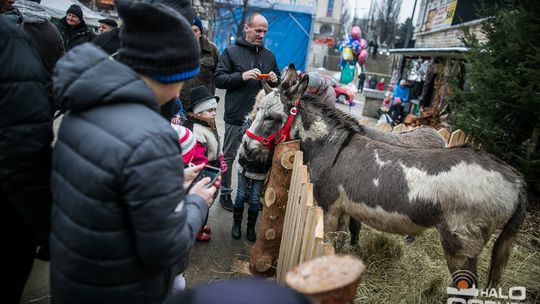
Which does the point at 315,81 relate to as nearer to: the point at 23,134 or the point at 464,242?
the point at 464,242

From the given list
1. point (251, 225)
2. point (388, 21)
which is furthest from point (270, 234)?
point (388, 21)

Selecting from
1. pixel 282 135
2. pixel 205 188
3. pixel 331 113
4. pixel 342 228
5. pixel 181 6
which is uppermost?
pixel 181 6

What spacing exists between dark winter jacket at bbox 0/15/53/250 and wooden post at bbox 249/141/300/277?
206cm

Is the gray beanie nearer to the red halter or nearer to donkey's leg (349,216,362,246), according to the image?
the red halter

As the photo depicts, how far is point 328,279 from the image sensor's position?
1.14 metres

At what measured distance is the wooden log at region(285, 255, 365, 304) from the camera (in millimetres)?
1106

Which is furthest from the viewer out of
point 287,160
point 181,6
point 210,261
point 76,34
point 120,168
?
point 76,34

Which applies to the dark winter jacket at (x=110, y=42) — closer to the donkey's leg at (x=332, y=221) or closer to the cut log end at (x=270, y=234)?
the cut log end at (x=270, y=234)

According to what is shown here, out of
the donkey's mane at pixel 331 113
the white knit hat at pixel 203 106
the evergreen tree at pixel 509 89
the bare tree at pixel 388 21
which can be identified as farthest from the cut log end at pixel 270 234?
the bare tree at pixel 388 21

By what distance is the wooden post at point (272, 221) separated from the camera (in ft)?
10.6

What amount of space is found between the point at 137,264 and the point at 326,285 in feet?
2.45

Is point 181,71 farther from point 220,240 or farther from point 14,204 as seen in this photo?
point 220,240

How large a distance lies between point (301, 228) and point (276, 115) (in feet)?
4.50

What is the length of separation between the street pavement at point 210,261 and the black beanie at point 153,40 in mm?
2461
